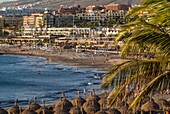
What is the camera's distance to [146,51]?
16.8 ft

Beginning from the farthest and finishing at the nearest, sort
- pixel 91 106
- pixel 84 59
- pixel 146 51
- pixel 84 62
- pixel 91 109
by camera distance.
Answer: pixel 84 59, pixel 84 62, pixel 91 106, pixel 91 109, pixel 146 51

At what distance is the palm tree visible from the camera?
488cm

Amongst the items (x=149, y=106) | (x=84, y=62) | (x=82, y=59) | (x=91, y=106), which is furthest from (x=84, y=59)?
(x=149, y=106)

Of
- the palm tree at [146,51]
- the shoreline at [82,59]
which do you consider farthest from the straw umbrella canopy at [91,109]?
the shoreline at [82,59]

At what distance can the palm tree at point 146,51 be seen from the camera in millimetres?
4879

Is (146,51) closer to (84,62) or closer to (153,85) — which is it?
(153,85)

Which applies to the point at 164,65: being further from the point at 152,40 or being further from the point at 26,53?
the point at 26,53

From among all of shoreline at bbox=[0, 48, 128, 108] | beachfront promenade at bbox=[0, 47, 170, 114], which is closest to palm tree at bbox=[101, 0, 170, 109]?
beachfront promenade at bbox=[0, 47, 170, 114]

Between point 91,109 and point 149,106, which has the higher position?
point 149,106

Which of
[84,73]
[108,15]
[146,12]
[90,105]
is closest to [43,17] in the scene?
[108,15]

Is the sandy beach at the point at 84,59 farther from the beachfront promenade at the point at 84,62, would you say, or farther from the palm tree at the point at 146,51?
the palm tree at the point at 146,51

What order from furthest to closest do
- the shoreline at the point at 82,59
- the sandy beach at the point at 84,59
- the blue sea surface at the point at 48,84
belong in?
the sandy beach at the point at 84,59 < the shoreline at the point at 82,59 < the blue sea surface at the point at 48,84

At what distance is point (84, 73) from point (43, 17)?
87.3 meters

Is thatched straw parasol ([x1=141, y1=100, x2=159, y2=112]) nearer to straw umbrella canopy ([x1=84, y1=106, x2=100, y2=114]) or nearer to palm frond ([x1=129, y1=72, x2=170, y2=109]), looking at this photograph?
straw umbrella canopy ([x1=84, y1=106, x2=100, y2=114])
